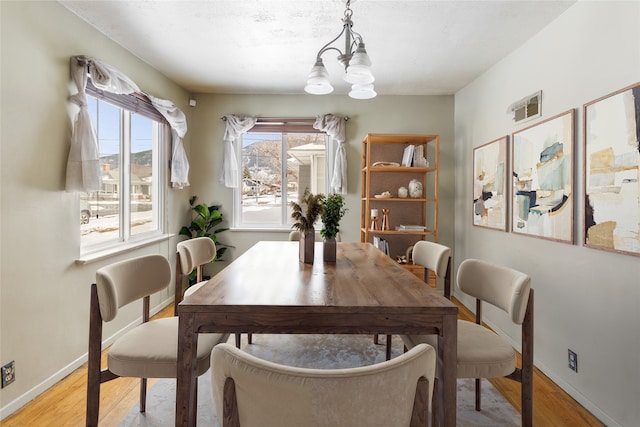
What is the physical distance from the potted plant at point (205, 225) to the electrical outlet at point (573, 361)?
3431 millimetres

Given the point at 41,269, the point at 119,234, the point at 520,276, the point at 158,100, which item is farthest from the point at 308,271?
the point at 158,100

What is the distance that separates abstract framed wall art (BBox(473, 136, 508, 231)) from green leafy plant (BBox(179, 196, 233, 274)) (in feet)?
9.43

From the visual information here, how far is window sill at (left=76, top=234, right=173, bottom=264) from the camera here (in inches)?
96.5

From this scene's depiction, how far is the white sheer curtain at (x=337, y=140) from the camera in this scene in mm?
4039

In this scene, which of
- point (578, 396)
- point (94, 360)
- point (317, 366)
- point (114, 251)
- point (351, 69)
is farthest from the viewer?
point (114, 251)

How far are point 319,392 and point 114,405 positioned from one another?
1846 millimetres

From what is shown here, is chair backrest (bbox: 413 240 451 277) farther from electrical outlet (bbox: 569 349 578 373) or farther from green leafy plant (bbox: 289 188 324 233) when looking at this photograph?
electrical outlet (bbox: 569 349 578 373)

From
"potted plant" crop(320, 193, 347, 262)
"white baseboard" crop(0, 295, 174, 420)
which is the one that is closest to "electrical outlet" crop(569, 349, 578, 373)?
"potted plant" crop(320, 193, 347, 262)

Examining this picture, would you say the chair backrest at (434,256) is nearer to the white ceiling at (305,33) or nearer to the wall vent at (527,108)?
the wall vent at (527,108)

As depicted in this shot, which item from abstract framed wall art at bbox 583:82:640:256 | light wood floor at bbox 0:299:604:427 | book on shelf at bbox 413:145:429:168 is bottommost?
light wood floor at bbox 0:299:604:427

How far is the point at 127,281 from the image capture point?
1588 mm

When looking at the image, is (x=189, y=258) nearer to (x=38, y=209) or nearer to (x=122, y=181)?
(x=38, y=209)

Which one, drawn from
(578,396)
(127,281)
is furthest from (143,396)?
(578,396)

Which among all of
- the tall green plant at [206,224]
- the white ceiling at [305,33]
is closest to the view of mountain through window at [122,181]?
the tall green plant at [206,224]
